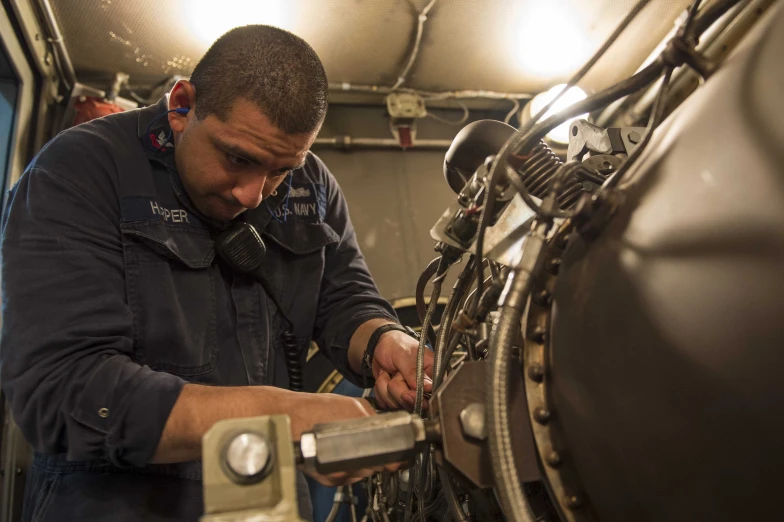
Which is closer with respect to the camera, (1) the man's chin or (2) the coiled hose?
(2) the coiled hose

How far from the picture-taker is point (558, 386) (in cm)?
49

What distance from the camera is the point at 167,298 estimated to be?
96 cm

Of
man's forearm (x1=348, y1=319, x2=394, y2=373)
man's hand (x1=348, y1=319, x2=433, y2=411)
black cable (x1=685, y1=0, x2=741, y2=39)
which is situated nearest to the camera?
black cable (x1=685, y1=0, x2=741, y2=39)

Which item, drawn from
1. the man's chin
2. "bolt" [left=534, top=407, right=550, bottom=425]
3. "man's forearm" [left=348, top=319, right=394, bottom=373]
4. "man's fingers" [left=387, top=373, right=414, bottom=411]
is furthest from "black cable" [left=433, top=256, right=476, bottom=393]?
the man's chin

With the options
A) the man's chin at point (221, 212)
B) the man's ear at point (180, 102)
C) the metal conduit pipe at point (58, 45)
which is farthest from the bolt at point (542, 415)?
the metal conduit pipe at point (58, 45)

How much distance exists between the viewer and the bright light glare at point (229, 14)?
1554 mm

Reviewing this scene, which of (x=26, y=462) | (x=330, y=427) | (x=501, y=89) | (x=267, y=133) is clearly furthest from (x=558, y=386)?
(x=501, y=89)

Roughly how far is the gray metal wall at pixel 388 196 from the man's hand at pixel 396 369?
0.88 metres

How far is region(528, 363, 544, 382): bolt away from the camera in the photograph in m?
0.52

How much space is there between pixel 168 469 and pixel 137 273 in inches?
14.0

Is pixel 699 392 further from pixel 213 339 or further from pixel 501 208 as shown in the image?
pixel 213 339

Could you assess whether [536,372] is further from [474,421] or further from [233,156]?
[233,156]


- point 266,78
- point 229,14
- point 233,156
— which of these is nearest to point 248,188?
point 233,156

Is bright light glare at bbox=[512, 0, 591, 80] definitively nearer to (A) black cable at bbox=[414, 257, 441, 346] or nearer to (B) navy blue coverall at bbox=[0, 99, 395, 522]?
(B) navy blue coverall at bbox=[0, 99, 395, 522]
